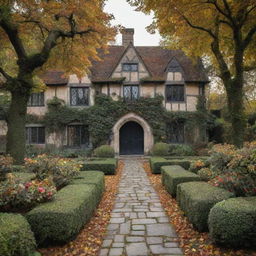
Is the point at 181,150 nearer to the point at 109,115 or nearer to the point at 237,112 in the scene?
the point at 109,115

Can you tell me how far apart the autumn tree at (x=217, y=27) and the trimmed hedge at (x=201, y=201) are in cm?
712

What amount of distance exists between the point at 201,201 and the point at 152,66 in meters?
17.7

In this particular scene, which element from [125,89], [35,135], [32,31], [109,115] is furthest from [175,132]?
[32,31]

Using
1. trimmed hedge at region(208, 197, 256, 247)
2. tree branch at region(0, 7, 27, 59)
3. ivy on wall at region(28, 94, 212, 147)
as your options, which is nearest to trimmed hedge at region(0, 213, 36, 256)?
trimmed hedge at region(208, 197, 256, 247)

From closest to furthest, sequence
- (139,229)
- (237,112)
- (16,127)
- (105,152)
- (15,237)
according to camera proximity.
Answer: (15,237)
(139,229)
(16,127)
(237,112)
(105,152)

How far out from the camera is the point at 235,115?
1191 cm

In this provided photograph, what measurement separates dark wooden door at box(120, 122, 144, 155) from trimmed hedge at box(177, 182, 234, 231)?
→ 47.9 feet

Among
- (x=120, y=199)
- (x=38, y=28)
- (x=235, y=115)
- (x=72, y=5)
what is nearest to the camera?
(x=120, y=199)

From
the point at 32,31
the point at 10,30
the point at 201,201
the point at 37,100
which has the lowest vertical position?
the point at 201,201

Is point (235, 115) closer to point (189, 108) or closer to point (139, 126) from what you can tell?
point (189, 108)

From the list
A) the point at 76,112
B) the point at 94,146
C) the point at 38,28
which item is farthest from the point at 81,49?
the point at 94,146

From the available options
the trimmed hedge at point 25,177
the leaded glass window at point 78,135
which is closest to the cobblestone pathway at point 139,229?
the trimmed hedge at point 25,177

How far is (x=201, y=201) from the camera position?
16.1ft

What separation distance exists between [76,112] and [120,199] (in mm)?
13048
